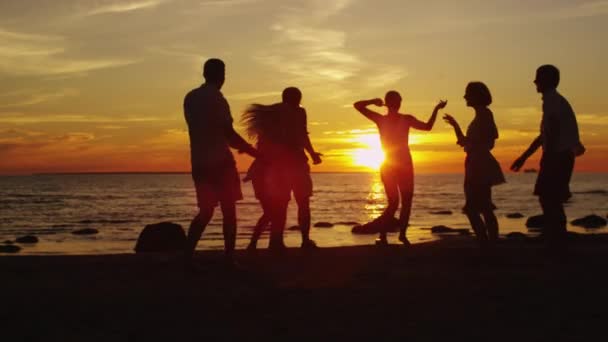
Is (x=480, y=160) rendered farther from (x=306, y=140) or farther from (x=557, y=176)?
(x=306, y=140)

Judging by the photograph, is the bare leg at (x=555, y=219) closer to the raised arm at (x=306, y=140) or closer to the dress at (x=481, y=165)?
the dress at (x=481, y=165)

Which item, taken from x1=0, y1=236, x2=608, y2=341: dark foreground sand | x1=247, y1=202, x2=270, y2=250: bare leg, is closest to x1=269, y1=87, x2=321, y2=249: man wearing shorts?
x1=247, y1=202, x2=270, y2=250: bare leg

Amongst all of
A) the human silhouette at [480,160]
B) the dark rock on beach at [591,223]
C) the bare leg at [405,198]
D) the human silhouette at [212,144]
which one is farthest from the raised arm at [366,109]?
the dark rock on beach at [591,223]

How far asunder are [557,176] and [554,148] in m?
0.36

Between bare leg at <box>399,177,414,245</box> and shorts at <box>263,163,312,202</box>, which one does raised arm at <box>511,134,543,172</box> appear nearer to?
bare leg at <box>399,177,414,245</box>

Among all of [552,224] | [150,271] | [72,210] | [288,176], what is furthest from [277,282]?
[72,210]

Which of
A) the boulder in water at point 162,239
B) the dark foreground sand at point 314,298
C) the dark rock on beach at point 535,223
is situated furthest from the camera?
the dark rock on beach at point 535,223

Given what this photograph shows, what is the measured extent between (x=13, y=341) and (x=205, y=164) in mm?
3237

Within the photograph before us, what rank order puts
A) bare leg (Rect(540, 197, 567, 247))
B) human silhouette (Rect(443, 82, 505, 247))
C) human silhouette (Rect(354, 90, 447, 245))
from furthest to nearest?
human silhouette (Rect(354, 90, 447, 245)) < human silhouette (Rect(443, 82, 505, 247)) < bare leg (Rect(540, 197, 567, 247))

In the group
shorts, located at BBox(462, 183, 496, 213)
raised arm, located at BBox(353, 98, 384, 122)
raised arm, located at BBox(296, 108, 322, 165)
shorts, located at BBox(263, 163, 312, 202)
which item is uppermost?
raised arm, located at BBox(353, 98, 384, 122)

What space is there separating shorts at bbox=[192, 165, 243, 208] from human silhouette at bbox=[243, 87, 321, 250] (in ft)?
5.36

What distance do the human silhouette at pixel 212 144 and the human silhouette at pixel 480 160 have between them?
3264 mm

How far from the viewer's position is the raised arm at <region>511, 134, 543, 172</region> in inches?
359

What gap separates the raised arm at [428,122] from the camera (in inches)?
419
